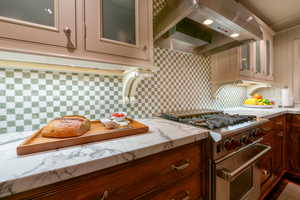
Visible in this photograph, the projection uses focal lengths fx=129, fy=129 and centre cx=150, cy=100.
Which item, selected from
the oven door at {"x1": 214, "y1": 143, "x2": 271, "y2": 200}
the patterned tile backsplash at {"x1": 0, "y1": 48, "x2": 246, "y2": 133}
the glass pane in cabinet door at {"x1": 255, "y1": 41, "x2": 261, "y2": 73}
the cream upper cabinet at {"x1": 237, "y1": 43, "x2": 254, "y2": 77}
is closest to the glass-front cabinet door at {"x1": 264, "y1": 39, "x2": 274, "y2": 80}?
the glass pane in cabinet door at {"x1": 255, "y1": 41, "x2": 261, "y2": 73}

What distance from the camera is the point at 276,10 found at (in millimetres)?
1722

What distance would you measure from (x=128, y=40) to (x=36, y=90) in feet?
2.12

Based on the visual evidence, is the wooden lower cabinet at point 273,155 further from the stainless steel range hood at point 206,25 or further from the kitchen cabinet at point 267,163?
the stainless steel range hood at point 206,25

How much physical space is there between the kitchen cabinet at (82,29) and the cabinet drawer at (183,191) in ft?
2.26

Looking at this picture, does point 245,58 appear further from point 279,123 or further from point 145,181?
point 145,181

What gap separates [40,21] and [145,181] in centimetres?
83

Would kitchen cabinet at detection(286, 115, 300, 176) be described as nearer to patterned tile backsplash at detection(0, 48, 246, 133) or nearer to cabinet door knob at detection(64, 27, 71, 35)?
patterned tile backsplash at detection(0, 48, 246, 133)

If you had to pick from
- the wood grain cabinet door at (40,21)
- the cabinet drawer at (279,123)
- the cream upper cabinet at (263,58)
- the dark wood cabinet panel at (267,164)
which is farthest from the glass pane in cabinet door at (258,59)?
the wood grain cabinet door at (40,21)

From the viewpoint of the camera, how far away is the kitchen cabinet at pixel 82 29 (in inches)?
20.9

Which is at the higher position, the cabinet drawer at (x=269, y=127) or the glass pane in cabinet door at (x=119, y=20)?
the glass pane in cabinet door at (x=119, y=20)

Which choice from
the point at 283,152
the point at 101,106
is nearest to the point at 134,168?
the point at 101,106

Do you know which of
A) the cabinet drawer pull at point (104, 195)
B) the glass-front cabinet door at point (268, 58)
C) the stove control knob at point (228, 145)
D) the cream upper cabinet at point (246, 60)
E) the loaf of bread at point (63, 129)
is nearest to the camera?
the cabinet drawer pull at point (104, 195)

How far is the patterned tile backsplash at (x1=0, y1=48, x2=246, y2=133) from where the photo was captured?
750mm

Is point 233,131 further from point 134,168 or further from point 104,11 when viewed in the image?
point 104,11
